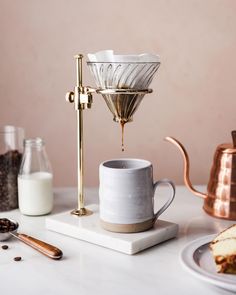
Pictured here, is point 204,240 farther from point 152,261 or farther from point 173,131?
point 173,131

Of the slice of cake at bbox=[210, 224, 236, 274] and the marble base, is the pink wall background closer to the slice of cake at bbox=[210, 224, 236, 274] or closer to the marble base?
the marble base

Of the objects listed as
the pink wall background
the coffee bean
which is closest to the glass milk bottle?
the coffee bean

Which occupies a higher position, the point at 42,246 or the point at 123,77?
the point at 123,77

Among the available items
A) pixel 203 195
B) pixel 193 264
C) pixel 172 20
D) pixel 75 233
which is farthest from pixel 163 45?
pixel 193 264

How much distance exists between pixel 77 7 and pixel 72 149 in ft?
1.38

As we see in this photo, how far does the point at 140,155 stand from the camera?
1.77 m

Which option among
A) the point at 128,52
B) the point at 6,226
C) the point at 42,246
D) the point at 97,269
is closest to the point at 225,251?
the point at 97,269

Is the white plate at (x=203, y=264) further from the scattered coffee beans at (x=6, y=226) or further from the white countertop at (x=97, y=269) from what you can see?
the scattered coffee beans at (x=6, y=226)

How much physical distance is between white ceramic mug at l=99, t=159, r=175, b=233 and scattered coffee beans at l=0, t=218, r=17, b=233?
Result: 181 mm

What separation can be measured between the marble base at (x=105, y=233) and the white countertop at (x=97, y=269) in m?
0.01

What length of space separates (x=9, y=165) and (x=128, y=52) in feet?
1.88

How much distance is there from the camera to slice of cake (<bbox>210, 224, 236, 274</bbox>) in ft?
2.87

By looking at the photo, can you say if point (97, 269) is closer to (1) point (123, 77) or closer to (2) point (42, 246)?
(2) point (42, 246)

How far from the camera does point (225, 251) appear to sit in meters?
0.90
